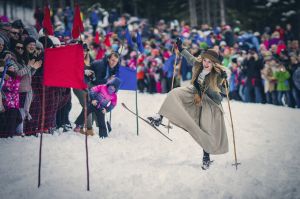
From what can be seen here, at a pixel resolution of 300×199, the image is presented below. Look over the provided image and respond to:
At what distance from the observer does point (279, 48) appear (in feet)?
51.8

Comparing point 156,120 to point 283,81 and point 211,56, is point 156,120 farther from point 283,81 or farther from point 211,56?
point 283,81

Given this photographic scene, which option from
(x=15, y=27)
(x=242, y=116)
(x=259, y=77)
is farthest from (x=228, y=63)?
(x=15, y=27)

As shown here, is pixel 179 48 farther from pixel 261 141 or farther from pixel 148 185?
pixel 261 141

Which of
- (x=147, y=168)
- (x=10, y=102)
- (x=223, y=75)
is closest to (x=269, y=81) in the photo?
(x=223, y=75)

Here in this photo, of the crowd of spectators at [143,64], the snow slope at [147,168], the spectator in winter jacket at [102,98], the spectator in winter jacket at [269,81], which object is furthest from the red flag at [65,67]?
the spectator in winter jacket at [269,81]

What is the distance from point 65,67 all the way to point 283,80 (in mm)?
10125

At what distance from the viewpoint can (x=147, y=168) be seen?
19.3 ft

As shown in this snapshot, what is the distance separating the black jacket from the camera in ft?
26.4

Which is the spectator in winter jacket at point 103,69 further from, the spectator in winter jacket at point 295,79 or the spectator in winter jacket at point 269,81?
the spectator in winter jacket at point 269,81

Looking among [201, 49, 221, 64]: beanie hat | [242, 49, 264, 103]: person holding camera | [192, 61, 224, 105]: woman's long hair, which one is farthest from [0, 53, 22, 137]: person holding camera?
[242, 49, 264, 103]: person holding camera

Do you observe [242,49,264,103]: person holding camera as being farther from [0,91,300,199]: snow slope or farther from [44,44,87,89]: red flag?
[44,44,87,89]: red flag

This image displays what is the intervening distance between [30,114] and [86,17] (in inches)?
1215

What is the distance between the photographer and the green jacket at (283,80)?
1309cm

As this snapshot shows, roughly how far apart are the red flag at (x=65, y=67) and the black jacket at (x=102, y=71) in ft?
9.15
